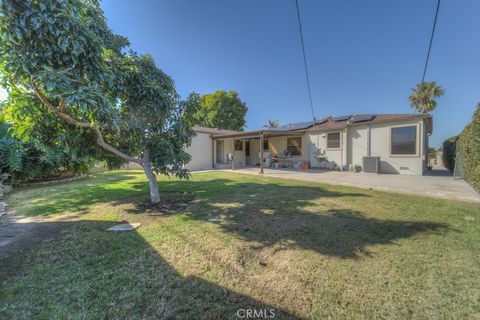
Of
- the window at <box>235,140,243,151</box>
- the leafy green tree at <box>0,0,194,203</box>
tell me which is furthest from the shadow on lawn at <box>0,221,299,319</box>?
the window at <box>235,140,243,151</box>

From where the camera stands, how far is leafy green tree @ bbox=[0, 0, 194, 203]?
2525 millimetres

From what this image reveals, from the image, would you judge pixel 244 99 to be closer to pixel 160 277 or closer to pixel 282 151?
pixel 282 151

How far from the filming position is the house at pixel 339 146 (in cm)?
977

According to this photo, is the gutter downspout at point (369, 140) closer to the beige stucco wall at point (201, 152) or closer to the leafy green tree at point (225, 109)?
the beige stucco wall at point (201, 152)

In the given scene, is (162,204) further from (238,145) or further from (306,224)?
(238,145)

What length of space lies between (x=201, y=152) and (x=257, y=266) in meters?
13.0

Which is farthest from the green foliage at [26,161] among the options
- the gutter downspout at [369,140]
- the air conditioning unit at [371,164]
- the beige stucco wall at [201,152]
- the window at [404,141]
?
the window at [404,141]

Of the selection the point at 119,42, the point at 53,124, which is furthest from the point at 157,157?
the point at 119,42

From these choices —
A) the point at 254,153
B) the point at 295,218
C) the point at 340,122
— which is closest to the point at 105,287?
the point at 295,218

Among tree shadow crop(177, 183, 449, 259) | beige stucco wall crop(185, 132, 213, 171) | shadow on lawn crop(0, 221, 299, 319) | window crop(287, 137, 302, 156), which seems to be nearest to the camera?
shadow on lawn crop(0, 221, 299, 319)

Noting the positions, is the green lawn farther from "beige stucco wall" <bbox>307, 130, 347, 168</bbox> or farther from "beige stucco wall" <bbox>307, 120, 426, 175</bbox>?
"beige stucco wall" <bbox>307, 130, 347, 168</bbox>

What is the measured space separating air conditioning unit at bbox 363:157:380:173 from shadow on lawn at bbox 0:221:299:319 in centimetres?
1139

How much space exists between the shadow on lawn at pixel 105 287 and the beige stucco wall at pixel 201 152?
1127 centimetres

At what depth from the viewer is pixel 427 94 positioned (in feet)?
71.2
